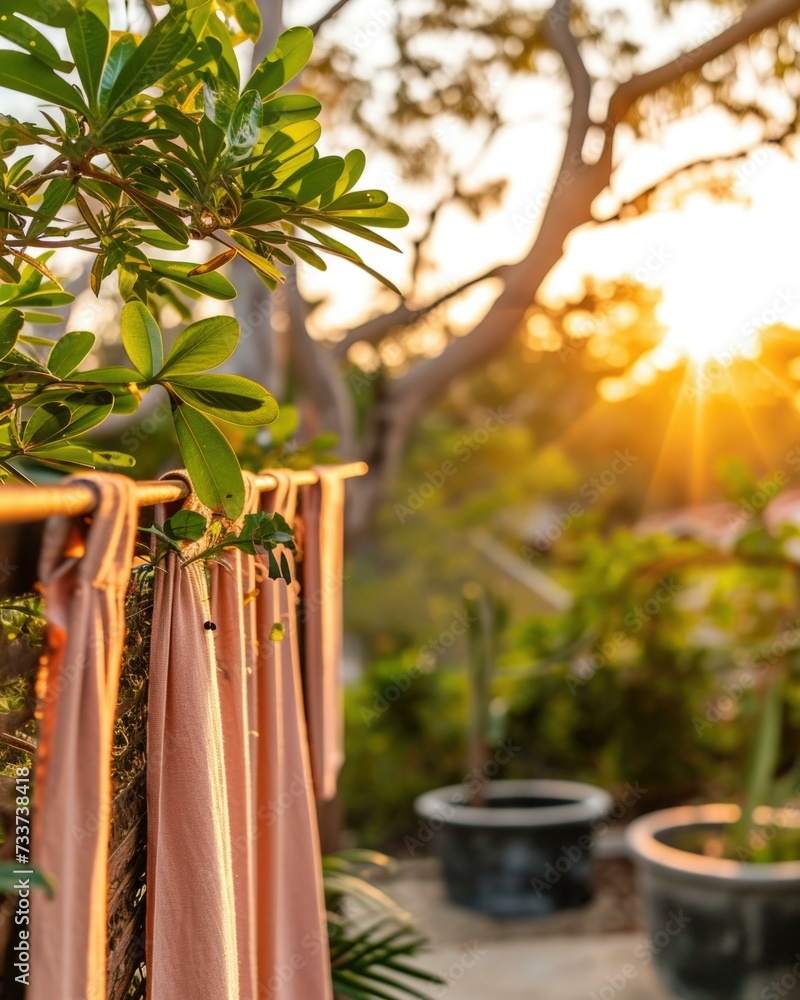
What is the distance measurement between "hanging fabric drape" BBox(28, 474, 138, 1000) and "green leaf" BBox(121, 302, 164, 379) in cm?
26

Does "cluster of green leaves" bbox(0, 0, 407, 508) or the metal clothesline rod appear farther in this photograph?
"cluster of green leaves" bbox(0, 0, 407, 508)

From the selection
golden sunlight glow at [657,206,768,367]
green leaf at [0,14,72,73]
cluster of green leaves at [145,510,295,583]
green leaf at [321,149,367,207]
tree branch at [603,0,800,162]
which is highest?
tree branch at [603,0,800,162]

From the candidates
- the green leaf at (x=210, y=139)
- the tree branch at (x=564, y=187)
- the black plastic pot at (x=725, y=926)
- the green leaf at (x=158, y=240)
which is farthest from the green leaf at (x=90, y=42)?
the black plastic pot at (x=725, y=926)

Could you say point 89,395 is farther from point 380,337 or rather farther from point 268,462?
point 380,337

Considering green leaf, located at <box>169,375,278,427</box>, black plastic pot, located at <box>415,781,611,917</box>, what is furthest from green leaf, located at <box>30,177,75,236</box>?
black plastic pot, located at <box>415,781,611,917</box>

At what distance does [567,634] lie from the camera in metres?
3.82

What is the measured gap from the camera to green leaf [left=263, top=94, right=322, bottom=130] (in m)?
0.90

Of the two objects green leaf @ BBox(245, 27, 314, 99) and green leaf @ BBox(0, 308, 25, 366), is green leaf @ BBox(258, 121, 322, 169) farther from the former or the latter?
green leaf @ BBox(0, 308, 25, 366)

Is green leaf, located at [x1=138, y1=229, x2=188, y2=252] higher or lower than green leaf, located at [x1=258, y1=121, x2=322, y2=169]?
below

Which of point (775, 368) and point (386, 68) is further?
point (775, 368)

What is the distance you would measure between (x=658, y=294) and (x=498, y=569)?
789 centimetres

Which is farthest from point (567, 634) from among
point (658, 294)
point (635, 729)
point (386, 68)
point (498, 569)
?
point (498, 569)

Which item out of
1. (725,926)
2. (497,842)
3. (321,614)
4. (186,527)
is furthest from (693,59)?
(497,842)

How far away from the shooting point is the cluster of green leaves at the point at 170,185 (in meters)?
0.78
